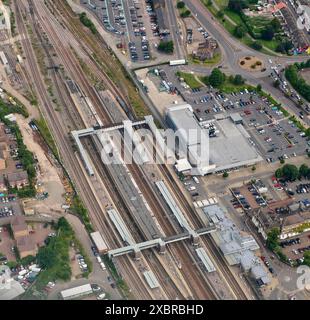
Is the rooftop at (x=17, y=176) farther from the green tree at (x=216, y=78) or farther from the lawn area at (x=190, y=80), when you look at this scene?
the green tree at (x=216, y=78)

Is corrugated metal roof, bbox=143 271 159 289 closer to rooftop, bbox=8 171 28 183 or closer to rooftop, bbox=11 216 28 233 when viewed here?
Answer: rooftop, bbox=11 216 28 233

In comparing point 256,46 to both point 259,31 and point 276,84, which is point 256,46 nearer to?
point 259,31

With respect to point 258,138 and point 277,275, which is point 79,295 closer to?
point 277,275

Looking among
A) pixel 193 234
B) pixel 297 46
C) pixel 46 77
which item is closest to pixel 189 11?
pixel 297 46

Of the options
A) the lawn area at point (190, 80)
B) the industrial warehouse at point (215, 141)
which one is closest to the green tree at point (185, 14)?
the lawn area at point (190, 80)

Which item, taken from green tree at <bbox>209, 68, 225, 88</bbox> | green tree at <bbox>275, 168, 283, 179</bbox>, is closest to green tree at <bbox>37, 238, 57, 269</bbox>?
green tree at <bbox>275, 168, 283, 179</bbox>
